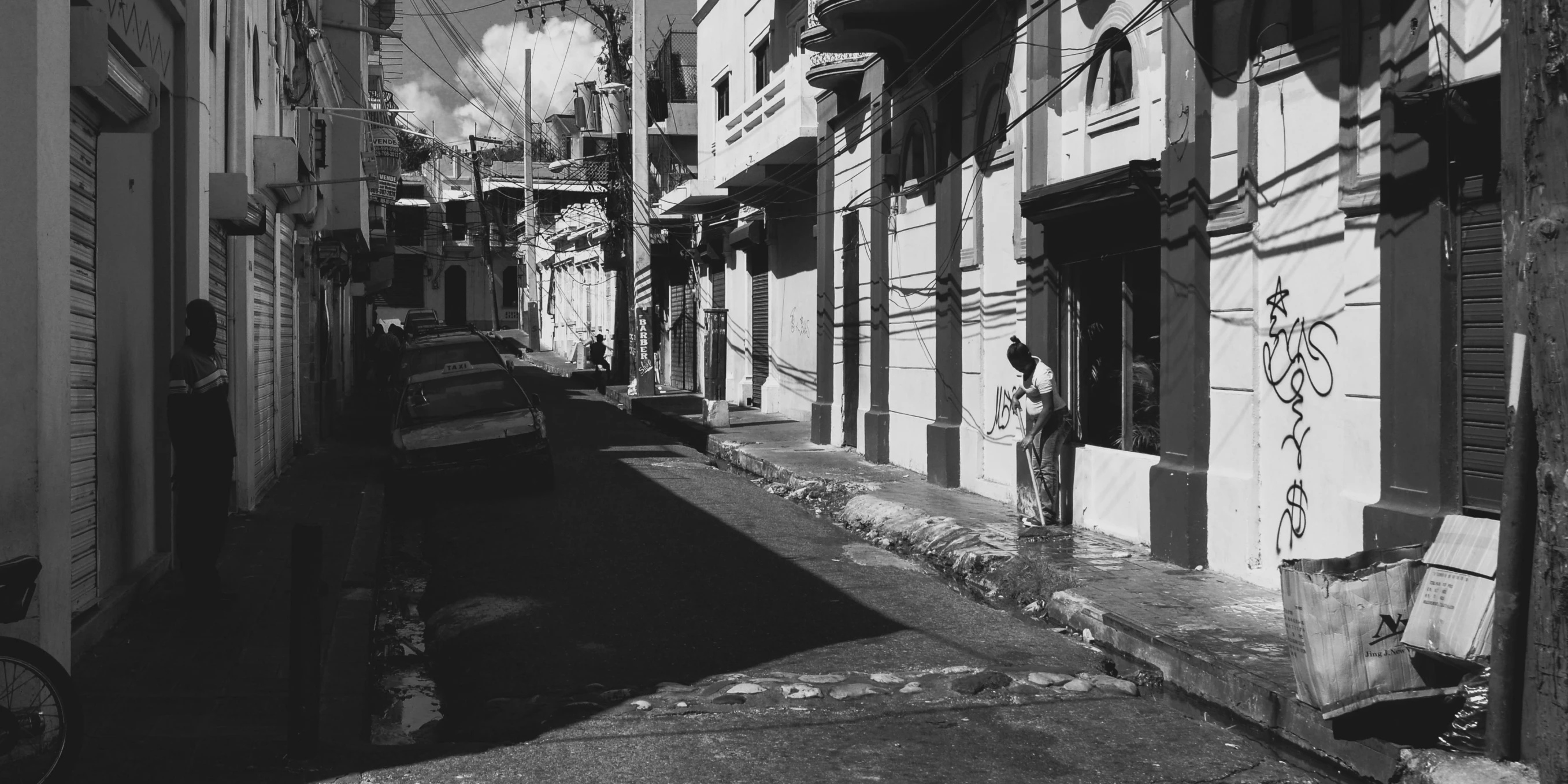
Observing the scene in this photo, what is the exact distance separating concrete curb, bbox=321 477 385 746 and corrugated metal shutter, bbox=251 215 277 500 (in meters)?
2.74

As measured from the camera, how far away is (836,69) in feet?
59.8

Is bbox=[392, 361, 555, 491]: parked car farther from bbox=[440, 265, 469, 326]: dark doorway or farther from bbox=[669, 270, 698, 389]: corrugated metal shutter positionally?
bbox=[440, 265, 469, 326]: dark doorway

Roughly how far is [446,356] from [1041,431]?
31.1ft

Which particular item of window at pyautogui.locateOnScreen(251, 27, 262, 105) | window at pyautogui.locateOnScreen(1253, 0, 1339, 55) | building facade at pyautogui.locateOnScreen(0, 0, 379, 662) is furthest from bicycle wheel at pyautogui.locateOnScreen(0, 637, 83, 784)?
window at pyautogui.locateOnScreen(251, 27, 262, 105)

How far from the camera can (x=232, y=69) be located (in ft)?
41.9

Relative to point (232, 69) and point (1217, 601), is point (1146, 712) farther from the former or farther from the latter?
point (232, 69)

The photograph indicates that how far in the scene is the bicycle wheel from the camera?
4.67 metres

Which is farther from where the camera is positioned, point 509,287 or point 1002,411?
point 509,287

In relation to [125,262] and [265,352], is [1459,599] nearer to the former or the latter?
[125,262]

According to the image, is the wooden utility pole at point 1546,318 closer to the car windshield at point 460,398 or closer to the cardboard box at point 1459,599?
the cardboard box at point 1459,599

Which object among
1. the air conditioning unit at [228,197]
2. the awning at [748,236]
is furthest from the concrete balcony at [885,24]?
the awning at [748,236]

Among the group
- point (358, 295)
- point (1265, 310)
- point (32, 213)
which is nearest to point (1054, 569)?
point (1265, 310)

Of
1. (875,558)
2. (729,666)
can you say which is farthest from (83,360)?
(875,558)

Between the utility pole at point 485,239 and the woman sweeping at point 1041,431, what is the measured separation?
29392mm
